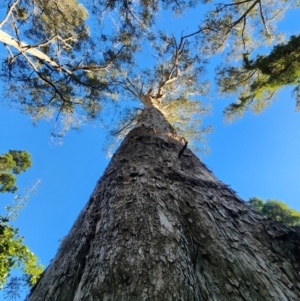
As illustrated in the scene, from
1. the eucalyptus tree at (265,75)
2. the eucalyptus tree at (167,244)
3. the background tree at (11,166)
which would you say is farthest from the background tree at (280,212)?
the eucalyptus tree at (167,244)

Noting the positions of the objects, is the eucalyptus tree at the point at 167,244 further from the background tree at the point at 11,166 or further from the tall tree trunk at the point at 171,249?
the background tree at the point at 11,166

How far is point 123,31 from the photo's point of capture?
872cm

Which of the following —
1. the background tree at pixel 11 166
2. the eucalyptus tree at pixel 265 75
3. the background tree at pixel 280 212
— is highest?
the background tree at pixel 280 212

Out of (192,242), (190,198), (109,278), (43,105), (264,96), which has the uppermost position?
(264,96)

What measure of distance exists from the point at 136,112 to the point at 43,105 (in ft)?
12.0

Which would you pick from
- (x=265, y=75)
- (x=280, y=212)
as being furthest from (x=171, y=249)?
(x=280, y=212)

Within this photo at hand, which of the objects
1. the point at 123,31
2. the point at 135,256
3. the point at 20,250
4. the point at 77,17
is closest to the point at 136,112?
the point at 123,31

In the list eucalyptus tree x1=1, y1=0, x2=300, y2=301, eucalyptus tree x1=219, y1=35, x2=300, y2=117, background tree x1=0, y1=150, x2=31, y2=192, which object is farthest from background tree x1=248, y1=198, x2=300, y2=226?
eucalyptus tree x1=1, y1=0, x2=300, y2=301

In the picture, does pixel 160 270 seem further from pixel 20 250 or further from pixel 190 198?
pixel 20 250

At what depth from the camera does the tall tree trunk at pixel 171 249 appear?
1164 millimetres

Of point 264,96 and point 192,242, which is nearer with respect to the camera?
point 192,242

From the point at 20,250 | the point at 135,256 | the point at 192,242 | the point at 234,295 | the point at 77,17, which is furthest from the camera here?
the point at 77,17

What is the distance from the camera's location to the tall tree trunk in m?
1.16

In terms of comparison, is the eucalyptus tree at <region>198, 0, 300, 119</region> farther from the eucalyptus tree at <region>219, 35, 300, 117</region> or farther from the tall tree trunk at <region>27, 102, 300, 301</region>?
the tall tree trunk at <region>27, 102, 300, 301</region>
